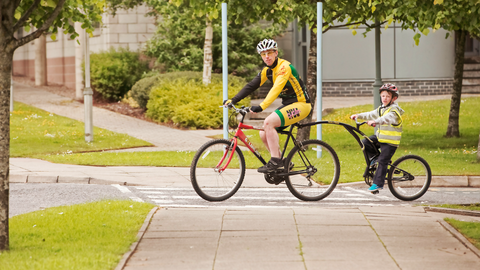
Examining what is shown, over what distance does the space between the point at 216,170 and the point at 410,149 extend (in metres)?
7.35

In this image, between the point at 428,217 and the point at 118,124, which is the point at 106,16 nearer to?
the point at 118,124

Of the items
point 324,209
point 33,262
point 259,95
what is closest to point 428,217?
point 324,209

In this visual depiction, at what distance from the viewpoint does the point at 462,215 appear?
7105mm

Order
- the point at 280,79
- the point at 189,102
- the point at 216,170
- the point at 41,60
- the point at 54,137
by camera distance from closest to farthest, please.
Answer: the point at 280,79 < the point at 216,170 < the point at 54,137 < the point at 189,102 < the point at 41,60

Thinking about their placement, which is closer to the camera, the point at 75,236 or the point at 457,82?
the point at 75,236

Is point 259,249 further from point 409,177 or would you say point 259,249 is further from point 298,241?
point 409,177

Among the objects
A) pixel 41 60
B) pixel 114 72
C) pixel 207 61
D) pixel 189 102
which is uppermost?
pixel 41 60

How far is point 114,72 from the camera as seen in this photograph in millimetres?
→ 23453

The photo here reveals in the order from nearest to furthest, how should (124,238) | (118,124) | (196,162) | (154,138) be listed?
(124,238) < (196,162) < (154,138) < (118,124)

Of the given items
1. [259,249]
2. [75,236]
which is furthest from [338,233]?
[75,236]

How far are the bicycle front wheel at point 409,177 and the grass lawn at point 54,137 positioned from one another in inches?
293

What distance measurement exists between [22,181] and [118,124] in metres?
8.93

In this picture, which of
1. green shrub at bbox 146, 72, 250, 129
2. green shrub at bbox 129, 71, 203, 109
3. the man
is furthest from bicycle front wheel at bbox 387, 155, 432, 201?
green shrub at bbox 129, 71, 203, 109

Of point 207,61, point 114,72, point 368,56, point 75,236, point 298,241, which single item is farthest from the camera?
point 368,56
